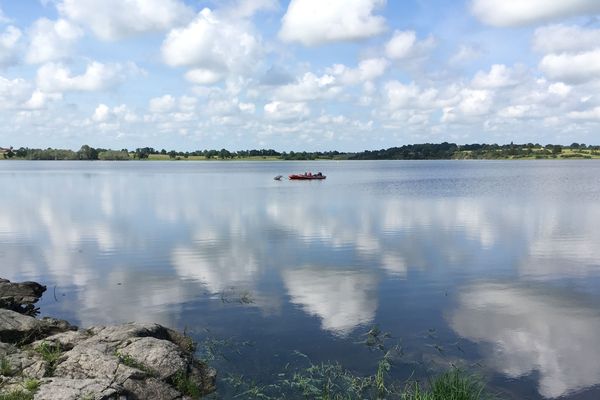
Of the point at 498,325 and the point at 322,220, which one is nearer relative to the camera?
the point at 498,325

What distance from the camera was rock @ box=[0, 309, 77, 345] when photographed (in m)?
17.8

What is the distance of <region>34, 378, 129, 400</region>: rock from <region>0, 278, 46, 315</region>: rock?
470 inches

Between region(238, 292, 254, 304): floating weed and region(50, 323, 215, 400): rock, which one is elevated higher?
region(50, 323, 215, 400): rock

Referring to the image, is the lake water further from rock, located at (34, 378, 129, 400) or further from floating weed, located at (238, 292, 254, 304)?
rock, located at (34, 378, 129, 400)

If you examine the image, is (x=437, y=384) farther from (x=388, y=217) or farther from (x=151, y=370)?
(x=388, y=217)

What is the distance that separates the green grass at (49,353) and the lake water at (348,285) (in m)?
5.14

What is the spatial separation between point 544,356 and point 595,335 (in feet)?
12.0

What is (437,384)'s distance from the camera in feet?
46.5

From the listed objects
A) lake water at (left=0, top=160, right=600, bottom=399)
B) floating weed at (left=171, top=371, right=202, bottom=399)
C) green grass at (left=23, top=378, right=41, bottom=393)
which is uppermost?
green grass at (left=23, top=378, right=41, bottom=393)

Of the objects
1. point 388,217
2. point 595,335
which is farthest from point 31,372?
point 388,217

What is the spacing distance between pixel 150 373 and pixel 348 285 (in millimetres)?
13787

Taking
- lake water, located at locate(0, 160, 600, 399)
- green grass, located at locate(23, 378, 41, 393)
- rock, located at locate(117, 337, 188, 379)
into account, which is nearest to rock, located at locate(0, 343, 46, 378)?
green grass, located at locate(23, 378, 41, 393)

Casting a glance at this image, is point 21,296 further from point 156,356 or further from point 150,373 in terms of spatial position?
point 150,373

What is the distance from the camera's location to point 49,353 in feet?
53.1
